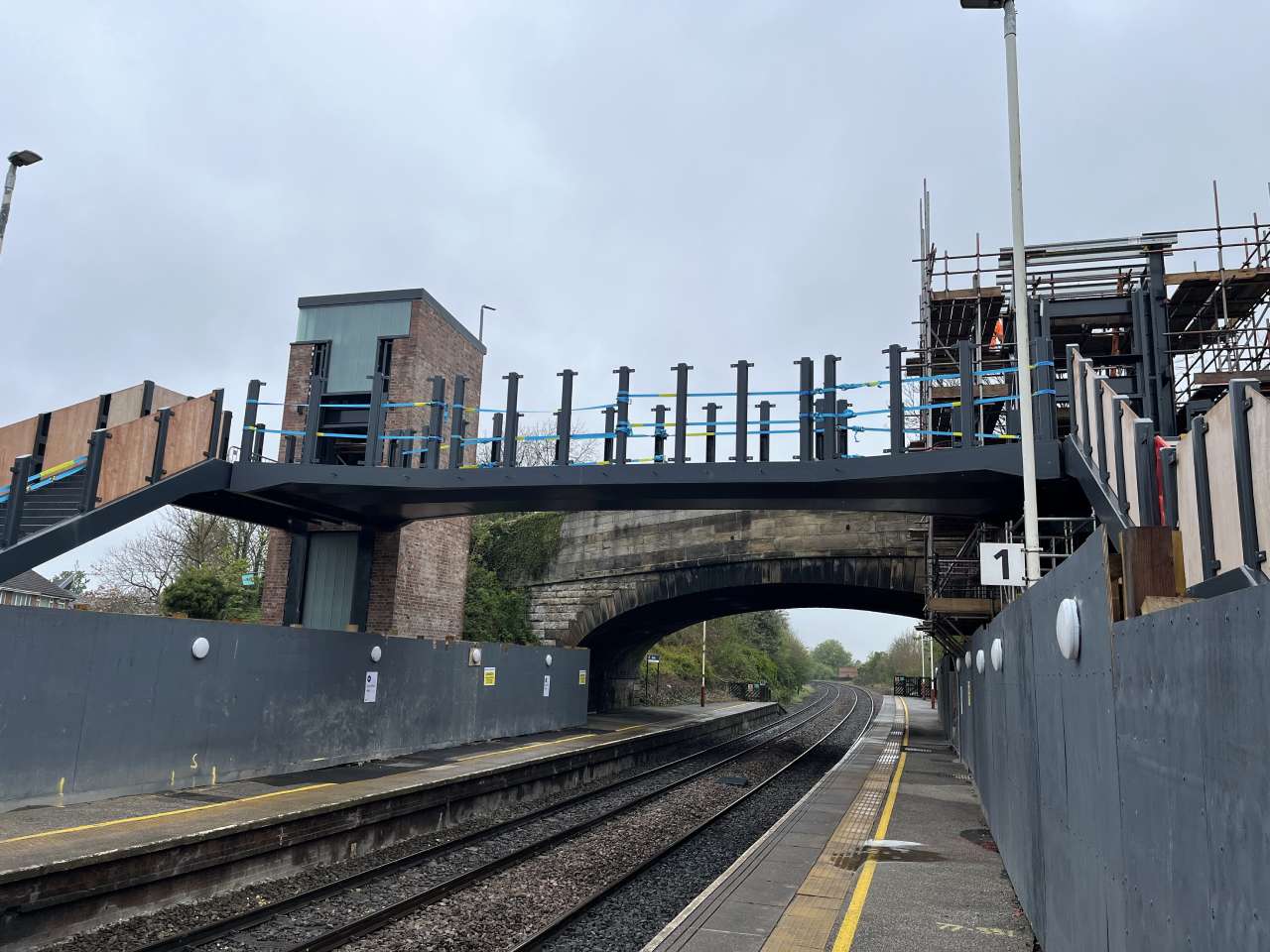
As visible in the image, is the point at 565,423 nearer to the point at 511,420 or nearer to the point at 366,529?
the point at 511,420

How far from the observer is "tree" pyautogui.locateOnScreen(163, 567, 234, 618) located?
927 inches

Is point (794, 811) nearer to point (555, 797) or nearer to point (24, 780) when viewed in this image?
point (555, 797)

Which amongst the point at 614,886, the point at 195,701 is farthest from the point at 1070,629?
the point at 195,701

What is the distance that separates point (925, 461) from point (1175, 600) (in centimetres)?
844

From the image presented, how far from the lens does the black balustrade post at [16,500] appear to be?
1099cm

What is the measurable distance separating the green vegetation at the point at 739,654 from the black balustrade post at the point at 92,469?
35.9m

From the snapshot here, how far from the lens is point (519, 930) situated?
7.91m

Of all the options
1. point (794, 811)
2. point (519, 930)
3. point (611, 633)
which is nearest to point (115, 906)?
point (519, 930)

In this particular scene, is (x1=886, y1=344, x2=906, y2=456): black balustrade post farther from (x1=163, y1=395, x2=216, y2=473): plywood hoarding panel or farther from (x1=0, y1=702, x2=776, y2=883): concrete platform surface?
(x1=163, y1=395, x2=216, y2=473): plywood hoarding panel

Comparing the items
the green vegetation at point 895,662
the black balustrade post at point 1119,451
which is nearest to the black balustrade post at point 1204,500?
the black balustrade post at point 1119,451

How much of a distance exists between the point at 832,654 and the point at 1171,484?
169 meters

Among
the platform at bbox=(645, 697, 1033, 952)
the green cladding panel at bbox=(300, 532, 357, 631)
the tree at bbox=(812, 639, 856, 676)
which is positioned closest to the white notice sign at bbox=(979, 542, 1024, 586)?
the platform at bbox=(645, 697, 1033, 952)

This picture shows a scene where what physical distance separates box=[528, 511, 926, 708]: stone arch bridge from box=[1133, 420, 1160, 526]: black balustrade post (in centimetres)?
1506

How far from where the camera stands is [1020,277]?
10.5 m
